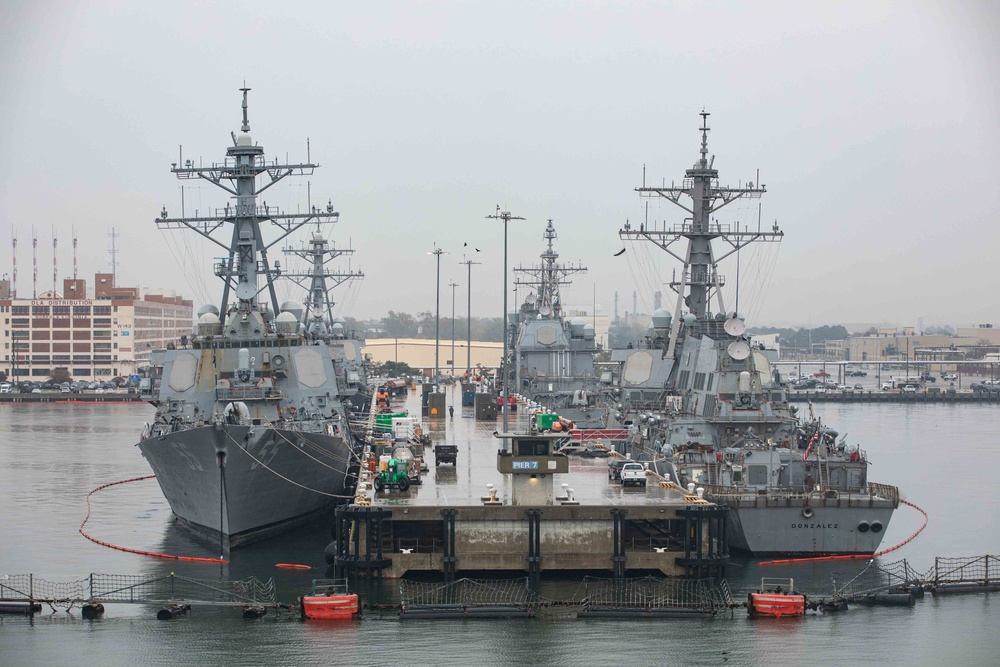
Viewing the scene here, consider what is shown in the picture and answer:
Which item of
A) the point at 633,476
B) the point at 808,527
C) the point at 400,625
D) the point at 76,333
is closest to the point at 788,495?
the point at 808,527

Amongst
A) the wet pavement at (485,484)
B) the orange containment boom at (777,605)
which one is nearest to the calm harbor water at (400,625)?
the orange containment boom at (777,605)

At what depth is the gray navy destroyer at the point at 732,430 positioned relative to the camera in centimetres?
3331

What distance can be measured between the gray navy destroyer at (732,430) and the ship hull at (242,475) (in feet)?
33.4

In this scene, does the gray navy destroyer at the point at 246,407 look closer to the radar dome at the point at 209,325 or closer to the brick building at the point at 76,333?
the radar dome at the point at 209,325

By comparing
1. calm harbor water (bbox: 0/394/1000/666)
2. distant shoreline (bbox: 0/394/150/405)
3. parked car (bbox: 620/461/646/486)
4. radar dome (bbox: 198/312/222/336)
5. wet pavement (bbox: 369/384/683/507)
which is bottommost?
calm harbor water (bbox: 0/394/1000/666)

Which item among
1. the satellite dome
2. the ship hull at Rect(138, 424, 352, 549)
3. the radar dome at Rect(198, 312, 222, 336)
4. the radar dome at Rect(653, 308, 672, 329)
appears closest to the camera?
the ship hull at Rect(138, 424, 352, 549)

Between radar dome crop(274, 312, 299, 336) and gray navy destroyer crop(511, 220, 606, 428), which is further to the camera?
gray navy destroyer crop(511, 220, 606, 428)

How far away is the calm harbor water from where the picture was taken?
81.3ft

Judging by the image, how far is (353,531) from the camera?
29.9 m

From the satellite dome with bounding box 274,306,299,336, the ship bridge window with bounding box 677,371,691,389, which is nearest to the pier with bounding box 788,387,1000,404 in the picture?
the ship bridge window with bounding box 677,371,691,389

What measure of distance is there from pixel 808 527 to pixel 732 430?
16.6 feet

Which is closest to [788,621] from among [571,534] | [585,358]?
[571,534]

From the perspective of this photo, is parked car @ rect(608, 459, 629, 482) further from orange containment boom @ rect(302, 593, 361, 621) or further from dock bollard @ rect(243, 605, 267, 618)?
dock bollard @ rect(243, 605, 267, 618)

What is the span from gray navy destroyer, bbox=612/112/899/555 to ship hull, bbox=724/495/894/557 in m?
0.03
